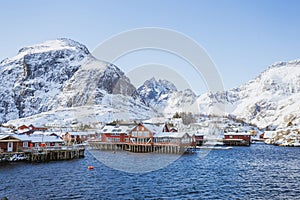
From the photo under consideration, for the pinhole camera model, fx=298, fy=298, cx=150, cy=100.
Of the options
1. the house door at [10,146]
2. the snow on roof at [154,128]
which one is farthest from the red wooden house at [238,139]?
the house door at [10,146]

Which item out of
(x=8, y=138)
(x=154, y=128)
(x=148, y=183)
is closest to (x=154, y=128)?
(x=154, y=128)

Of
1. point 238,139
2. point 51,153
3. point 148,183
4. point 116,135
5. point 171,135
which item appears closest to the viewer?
point 148,183

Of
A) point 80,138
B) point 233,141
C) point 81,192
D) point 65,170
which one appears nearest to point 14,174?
point 65,170

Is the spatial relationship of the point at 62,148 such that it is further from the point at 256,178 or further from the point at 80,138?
the point at 80,138

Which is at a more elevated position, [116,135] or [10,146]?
[116,135]

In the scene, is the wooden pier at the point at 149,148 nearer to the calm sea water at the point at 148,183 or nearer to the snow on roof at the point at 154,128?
the snow on roof at the point at 154,128

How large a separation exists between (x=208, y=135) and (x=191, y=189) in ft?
442

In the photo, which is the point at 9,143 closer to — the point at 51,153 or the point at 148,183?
the point at 51,153

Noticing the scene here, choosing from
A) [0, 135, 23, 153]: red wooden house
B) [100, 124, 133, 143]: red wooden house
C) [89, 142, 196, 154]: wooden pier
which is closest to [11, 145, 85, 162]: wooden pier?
[0, 135, 23, 153]: red wooden house

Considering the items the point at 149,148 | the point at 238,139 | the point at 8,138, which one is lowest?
the point at 238,139

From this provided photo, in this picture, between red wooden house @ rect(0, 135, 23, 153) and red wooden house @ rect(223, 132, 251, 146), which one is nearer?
red wooden house @ rect(0, 135, 23, 153)

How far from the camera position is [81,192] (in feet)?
113

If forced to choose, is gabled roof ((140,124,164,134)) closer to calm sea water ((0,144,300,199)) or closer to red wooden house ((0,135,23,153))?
red wooden house ((0,135,23,153))

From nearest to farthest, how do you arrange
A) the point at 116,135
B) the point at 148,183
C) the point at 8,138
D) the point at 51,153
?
the point at 148,183, the point at 8,138, the point at 51,153, the point at 116,135
